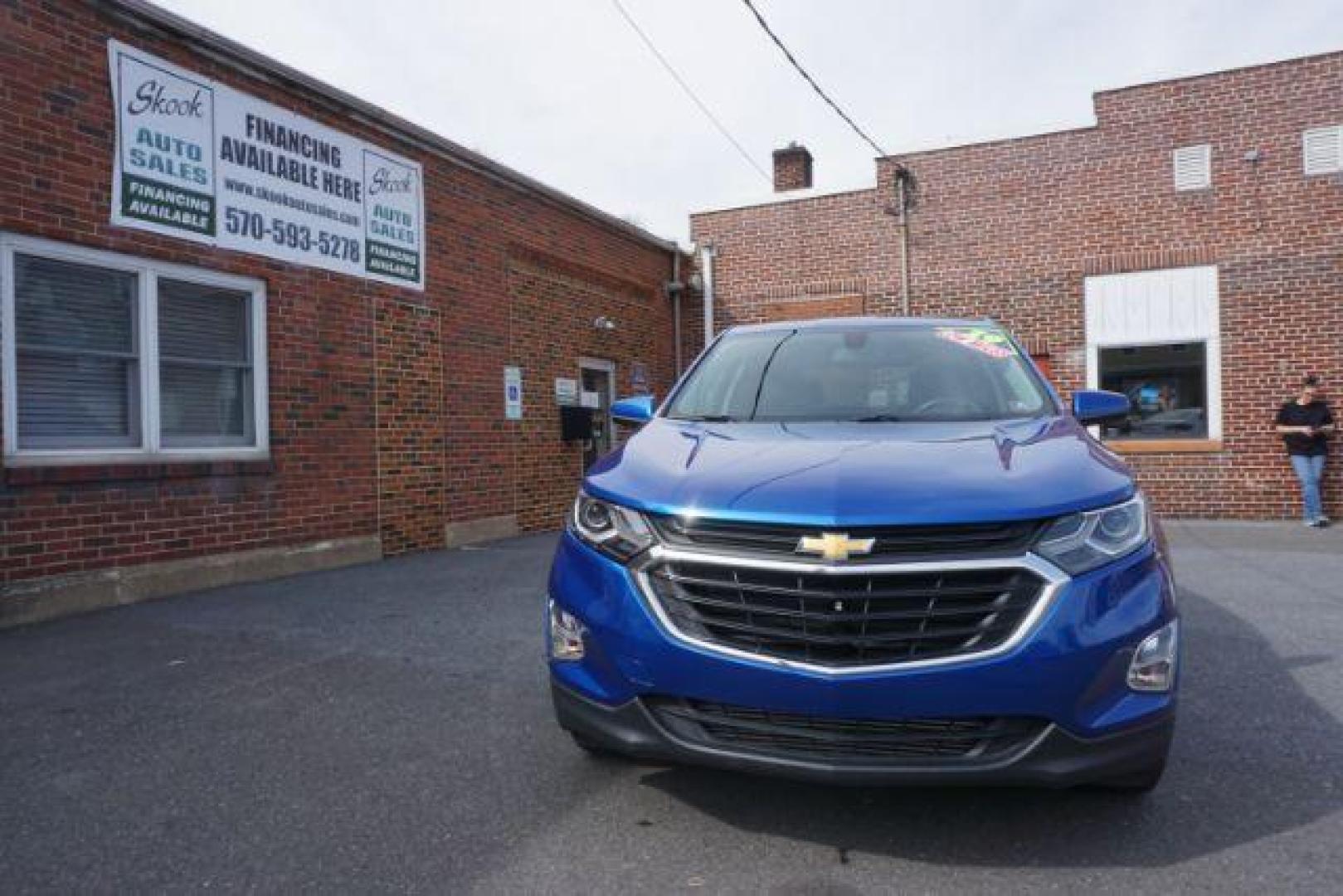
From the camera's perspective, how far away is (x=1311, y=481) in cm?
982

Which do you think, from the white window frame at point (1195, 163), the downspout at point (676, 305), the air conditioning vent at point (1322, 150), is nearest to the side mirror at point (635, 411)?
the downspout at point (676, 305)

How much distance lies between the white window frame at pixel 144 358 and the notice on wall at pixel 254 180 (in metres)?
0.30

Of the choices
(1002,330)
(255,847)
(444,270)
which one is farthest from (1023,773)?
(444,270)

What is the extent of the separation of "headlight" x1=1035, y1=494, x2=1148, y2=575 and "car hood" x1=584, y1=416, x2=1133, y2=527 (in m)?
0.04

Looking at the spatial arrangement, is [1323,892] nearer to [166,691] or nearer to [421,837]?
[421,837]

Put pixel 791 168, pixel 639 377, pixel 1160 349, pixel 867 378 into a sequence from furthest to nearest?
pixel 791 168
pixel 639 377
pixel 1160 349
pixel 867 378

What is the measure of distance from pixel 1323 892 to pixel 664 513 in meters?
1.85

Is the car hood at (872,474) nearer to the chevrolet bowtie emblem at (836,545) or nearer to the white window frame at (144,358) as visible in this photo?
the chevrolet bowtie emblem at (836,545)

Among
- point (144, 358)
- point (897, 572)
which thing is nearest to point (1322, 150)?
point (897, 572)

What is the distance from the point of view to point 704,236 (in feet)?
45.0

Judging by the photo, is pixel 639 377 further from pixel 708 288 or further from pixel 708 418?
pixel 708 418

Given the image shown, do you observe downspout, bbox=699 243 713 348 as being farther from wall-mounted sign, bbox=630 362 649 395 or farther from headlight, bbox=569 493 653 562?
headlight, bbox=569 493 653 562

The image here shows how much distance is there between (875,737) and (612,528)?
882mm

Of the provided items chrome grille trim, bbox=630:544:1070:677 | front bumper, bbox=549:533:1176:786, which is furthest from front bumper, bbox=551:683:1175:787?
chrome grille trim, bbox=630:544:1070:677
